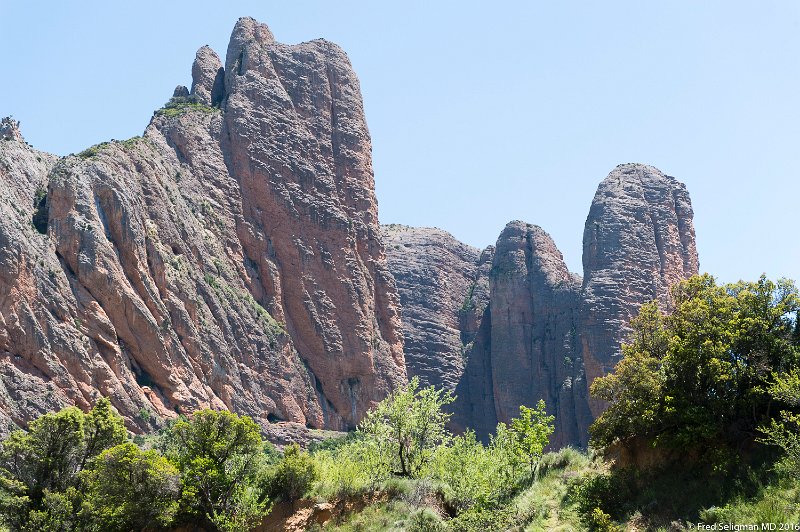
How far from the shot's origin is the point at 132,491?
1347 inches

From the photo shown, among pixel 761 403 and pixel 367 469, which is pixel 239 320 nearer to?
pixel 367 469

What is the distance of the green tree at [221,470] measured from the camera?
34.5 metres

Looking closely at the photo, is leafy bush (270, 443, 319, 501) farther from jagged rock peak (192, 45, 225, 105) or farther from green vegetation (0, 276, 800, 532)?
jagged rock peak (192, 45, 225, 105)

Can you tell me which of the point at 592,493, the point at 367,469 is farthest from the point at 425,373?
the point at 592,493

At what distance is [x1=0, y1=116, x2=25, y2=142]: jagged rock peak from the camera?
71.1m

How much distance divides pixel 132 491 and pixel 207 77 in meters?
77.5

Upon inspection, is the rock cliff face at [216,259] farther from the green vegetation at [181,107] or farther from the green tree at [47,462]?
the green tree at [47,462]

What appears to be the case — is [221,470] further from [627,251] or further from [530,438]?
[627,251]

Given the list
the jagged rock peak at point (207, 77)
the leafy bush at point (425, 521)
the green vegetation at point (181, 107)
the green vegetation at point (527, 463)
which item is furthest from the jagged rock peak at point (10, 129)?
the leafy bush at point (425, 521)

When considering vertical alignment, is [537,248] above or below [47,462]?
above

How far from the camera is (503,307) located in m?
118

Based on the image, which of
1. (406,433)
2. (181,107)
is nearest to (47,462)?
(406,433)

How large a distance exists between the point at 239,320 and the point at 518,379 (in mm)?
44428

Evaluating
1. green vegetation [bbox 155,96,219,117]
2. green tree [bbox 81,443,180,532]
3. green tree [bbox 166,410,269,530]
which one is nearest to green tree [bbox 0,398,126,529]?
green tree [bbox 81,443,180,532]
